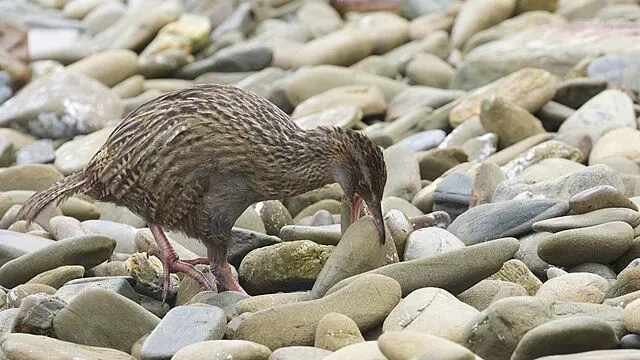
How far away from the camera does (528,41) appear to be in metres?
12.0

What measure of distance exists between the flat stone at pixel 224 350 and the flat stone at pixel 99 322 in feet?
2.20

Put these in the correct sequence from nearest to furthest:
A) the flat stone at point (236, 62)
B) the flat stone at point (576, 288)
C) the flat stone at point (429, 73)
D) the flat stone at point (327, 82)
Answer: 1. the flat stone at point (576, 288)
2. the flat stone at point (327, 82)
3. the flat stone at point (429, 73)
4. the flat stone at point (236, 62)

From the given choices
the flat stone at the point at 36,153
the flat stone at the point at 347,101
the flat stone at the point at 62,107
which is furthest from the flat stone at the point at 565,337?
the flat stone at the point at 62,107

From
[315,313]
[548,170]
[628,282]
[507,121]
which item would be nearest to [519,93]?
[507,121]

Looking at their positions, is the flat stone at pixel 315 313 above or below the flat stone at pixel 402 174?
above

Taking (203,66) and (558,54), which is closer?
(558,54)

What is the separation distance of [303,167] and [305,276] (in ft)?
1.94

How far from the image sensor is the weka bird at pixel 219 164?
6340mm

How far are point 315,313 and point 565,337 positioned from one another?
1.37 m

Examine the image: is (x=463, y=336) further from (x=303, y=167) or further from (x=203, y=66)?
(x=203, y=66)

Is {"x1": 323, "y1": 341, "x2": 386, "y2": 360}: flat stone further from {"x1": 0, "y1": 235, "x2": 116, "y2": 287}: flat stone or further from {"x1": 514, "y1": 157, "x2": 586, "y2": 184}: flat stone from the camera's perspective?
{"x1": 514, "y1": 157, "x2": 586, "y2": 184}: flat stone

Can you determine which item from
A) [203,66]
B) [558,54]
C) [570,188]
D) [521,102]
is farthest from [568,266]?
[203,66]

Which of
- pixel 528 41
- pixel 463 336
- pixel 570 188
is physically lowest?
pixel 528 41

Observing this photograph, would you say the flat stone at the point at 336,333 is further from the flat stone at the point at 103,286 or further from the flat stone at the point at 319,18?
the flat stone at the point at 319,18
